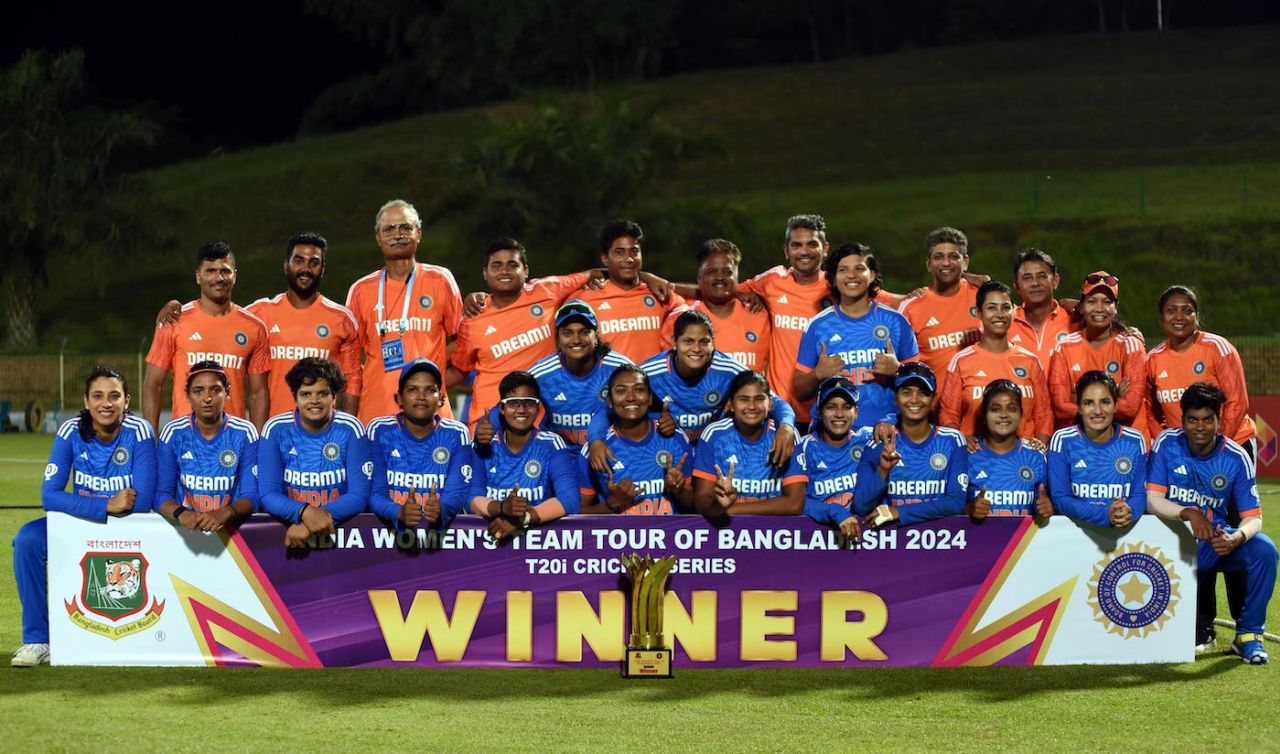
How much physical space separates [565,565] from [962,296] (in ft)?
11.6

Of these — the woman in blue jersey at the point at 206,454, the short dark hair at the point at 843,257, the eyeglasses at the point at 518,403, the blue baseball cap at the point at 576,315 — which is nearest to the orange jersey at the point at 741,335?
the short dark hair at the point at 843,257

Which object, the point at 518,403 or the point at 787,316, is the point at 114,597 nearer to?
the point at 518,403

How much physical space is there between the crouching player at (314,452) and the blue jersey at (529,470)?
60 cm

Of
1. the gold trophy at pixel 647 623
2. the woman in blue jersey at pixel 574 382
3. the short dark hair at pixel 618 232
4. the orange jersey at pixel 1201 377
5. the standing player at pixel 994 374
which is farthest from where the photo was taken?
the short dark hair at pixel 618 232

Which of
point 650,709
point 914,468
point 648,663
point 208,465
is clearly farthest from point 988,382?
point 208,465

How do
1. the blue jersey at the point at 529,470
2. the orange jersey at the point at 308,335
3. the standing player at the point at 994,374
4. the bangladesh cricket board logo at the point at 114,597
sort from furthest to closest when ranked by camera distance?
the orange jersey at the point at 308,335, the standing player at the point at 994,374, the blue jersey at the point at 529,470, the bangladesh cricket board logo at the point at 114,597

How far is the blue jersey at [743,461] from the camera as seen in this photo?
8508mm

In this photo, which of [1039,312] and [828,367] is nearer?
[828,367]

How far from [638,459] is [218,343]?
2992 millimetres

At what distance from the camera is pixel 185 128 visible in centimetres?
6531

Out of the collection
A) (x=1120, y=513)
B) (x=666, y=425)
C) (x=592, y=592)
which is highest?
(x=666, y=425)

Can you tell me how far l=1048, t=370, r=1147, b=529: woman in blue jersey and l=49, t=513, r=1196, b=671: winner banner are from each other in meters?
0.23

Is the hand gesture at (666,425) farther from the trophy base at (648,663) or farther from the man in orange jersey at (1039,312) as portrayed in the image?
the man in orange jersey at (1039,312)

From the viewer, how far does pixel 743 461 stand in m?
8.54
